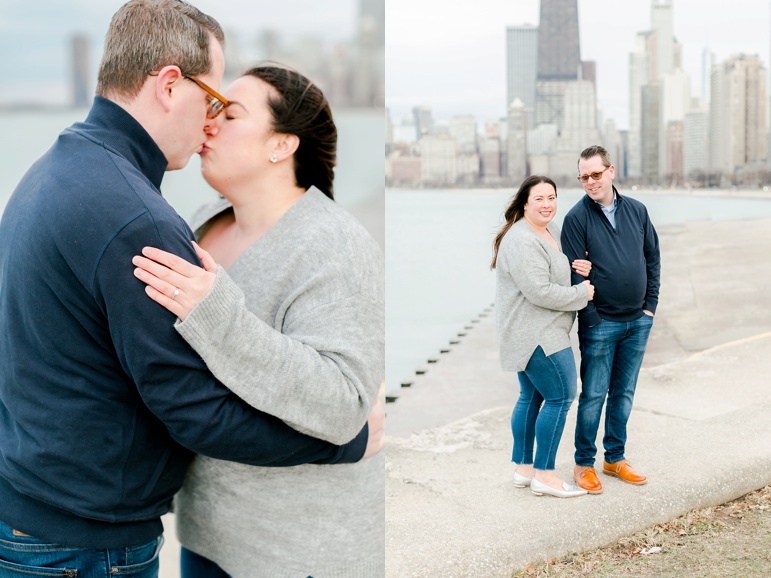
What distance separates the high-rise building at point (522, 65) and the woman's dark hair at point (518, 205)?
0.46m

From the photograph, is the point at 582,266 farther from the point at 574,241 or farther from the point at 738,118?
the point at 738,118

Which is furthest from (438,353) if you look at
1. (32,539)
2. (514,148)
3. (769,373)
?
(32,539)

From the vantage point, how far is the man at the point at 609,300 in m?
2.38

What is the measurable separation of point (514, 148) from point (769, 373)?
4.91 ft

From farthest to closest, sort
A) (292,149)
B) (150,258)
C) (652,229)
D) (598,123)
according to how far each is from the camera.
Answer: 1. (598,123)
2. (652,229)
3. (292,149)
4. (150,258)

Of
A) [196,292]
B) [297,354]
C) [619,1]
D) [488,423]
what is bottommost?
[488,423]

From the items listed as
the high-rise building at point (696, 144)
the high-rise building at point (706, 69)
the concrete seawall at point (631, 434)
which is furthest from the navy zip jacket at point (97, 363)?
the high-rise building at point (706, 69)

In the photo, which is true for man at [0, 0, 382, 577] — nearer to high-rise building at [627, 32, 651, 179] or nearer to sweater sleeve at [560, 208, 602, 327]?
sweater sleeve at [560, 208, 602, 327]

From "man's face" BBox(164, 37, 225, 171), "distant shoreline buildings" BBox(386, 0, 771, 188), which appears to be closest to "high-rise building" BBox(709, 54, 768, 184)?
"distant shoreline buildings" BBox(386, 0, 771, 188)

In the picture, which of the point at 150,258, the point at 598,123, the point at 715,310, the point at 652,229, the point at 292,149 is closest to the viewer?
the point at 150,258

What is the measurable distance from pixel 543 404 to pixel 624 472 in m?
0.48

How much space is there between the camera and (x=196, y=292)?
1057 millimetres

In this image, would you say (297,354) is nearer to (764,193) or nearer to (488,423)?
(488,423)

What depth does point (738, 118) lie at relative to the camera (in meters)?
2.98
